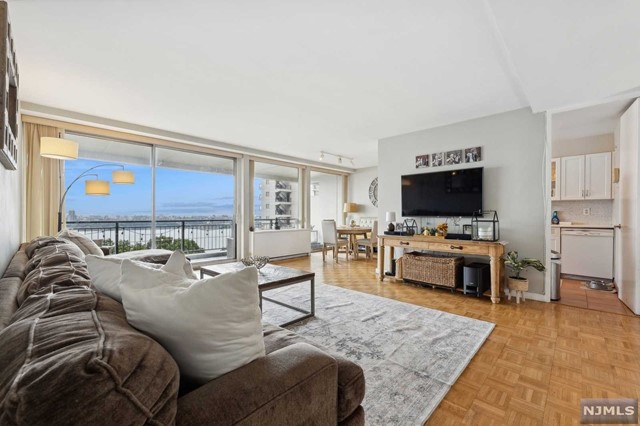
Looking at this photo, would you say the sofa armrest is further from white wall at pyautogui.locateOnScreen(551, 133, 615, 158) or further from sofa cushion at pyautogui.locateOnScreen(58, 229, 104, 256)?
white wall at pyautogui.locateOnScreen(551, 133, 615, 158)

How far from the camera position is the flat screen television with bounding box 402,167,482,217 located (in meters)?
3.86

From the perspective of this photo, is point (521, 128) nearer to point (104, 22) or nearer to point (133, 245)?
point (104, 22)

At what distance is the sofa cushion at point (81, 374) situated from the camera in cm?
47

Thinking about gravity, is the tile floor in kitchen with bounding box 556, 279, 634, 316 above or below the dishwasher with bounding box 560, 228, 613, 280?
below

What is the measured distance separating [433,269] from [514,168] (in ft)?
5.35

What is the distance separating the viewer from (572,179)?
15.0ft

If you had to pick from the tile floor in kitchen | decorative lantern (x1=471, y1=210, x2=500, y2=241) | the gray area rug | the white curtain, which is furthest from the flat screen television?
the white curtain

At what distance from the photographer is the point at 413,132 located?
4.52 metres

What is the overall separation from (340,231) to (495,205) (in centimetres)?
342

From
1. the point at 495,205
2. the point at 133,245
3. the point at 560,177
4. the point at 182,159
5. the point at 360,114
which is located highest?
the point at 360,114

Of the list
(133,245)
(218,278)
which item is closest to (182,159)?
(133,245)

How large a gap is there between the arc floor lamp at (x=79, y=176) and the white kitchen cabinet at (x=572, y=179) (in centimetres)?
658

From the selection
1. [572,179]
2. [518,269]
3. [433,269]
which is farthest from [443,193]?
[572,179]

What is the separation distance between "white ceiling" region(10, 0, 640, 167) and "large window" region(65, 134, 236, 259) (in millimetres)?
935
